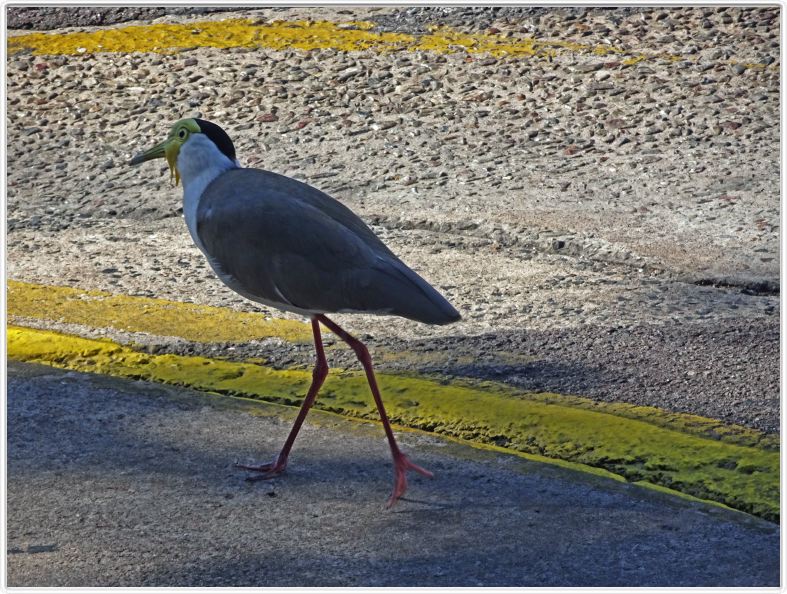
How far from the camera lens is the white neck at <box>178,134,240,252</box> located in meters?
4.21

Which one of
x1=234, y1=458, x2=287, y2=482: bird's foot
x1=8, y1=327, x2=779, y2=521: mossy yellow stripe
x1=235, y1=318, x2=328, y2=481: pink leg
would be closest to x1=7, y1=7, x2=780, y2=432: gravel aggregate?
x1=8, y1=327, x2=779, y2=521: mossy yellow stripe

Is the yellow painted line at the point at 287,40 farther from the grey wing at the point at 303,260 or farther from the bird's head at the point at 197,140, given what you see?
the grey wing at the point at 303,260

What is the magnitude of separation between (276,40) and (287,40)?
0.06 meters

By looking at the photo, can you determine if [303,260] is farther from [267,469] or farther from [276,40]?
[276,40]

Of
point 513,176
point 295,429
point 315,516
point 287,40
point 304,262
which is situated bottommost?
point 315,516

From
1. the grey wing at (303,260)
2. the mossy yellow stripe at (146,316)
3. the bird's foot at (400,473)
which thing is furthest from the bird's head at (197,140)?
the bird's foot at (400,473)

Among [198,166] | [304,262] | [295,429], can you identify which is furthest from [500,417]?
[198,166]

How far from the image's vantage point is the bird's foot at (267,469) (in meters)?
3.85

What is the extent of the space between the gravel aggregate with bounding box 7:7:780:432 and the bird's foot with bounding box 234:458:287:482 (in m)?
0.84

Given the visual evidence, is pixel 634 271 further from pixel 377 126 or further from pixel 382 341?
pixel 377 126

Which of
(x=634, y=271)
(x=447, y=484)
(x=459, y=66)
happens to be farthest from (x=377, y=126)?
(x=447, y=484)

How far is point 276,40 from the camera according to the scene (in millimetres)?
7672

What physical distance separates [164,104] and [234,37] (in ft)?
2.82

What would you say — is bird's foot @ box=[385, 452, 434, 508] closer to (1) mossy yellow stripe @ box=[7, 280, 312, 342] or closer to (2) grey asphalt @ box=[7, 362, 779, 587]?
(2) grey asphalt @ box=[7, 362, 779, 587]
